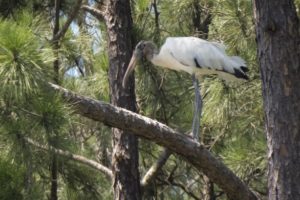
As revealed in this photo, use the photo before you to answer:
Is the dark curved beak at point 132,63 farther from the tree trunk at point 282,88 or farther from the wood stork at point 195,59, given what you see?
the tree trunk at point 282,88

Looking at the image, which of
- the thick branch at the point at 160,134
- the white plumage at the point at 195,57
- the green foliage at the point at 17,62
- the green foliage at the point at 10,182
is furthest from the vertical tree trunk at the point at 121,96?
the green foliage at the point at 17,62

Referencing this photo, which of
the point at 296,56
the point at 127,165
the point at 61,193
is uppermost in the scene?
the point at 296,56

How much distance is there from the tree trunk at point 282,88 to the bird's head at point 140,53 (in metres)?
1.07

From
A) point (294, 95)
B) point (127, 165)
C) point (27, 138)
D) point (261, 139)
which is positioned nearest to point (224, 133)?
point (261, 139)

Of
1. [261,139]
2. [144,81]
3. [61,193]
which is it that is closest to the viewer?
[261,139]

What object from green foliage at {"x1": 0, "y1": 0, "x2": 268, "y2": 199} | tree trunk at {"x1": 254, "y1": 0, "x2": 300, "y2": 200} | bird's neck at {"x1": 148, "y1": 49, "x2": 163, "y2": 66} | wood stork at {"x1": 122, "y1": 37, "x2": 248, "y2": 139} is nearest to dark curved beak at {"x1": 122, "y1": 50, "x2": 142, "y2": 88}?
wood stork at {"x1": 122, "y1": 37, "x2": 248, "y2": 139}

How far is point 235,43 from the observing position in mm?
4172

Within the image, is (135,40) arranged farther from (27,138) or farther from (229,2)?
(27,138)

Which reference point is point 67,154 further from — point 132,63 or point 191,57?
point 191,57

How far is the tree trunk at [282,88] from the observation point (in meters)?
3.04

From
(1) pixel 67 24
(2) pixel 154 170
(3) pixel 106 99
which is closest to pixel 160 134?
(1) pixel 67 24

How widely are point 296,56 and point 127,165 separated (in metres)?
1.28

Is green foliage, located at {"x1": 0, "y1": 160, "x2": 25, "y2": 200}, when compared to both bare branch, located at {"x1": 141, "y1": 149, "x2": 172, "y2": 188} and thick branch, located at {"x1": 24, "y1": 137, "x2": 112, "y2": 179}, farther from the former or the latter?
bare branch, located at {"x1": 141, "y1": 149, "x2": 172, "y2": 188}

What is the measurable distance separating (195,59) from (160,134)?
47.9 inches
